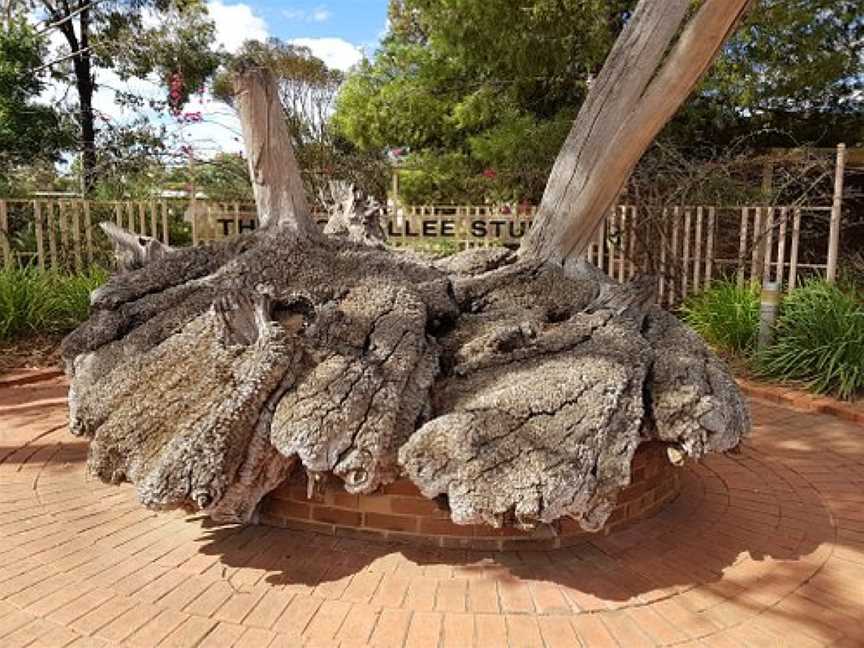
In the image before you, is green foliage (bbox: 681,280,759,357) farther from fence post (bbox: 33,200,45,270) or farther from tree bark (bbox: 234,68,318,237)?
fence post (bbox: 33,200,45,270)

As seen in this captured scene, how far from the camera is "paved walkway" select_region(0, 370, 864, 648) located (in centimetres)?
199

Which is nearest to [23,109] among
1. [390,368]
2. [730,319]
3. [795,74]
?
[730,319]

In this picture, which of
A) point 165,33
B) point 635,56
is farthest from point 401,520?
point 165,33

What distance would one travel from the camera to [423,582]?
227cm

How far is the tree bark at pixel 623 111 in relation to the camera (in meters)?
3.15

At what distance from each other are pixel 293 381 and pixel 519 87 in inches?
364

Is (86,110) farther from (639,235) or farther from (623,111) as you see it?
(623,111)

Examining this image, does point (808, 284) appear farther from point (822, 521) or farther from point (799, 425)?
point (822, 521)

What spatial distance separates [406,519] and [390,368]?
0.57m

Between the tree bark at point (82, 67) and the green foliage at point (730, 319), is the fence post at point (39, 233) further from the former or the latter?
the green foliage at point (730, 319)

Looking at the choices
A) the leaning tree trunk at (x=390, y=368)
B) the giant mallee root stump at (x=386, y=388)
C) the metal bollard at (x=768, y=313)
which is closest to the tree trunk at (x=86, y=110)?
the leaning tree trunk at (x=390, y=368)

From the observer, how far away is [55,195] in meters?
10.1

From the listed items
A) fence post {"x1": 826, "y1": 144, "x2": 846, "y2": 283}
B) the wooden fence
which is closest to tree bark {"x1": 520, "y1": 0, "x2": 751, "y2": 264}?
the wooden fence

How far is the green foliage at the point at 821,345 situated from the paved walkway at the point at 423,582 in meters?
2.22
